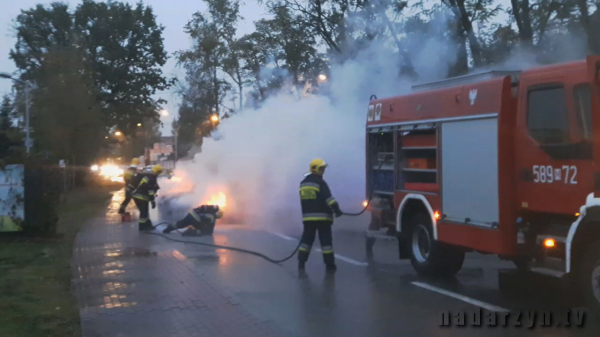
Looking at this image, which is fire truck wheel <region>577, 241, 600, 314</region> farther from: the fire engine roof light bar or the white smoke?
the white smoke

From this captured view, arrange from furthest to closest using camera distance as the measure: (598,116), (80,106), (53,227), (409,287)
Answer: (80,106), (53,227), (409,287), (598,116)

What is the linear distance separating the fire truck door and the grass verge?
5263mm

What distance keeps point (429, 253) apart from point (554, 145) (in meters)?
3.00

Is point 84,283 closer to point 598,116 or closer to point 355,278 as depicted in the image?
point 355,278

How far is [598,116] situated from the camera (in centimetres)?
660

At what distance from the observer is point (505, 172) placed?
7734 millimetres

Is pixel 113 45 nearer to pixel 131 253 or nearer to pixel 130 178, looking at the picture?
pixel 130 178

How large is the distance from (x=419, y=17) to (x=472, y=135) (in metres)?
12.9

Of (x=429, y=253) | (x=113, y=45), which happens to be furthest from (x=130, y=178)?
(x=113, y=45)

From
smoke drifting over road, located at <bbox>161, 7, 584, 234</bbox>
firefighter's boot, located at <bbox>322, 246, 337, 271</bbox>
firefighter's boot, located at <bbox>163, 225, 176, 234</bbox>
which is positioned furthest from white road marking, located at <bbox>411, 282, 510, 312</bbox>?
smoke drifting over road, located at <bbox>161, 7, 584, 234</bbox>

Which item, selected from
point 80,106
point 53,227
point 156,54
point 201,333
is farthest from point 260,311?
point 156,54

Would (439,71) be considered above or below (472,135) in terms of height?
above

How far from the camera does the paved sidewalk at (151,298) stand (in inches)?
274

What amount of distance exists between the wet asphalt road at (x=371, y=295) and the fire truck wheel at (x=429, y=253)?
18 centimetres
